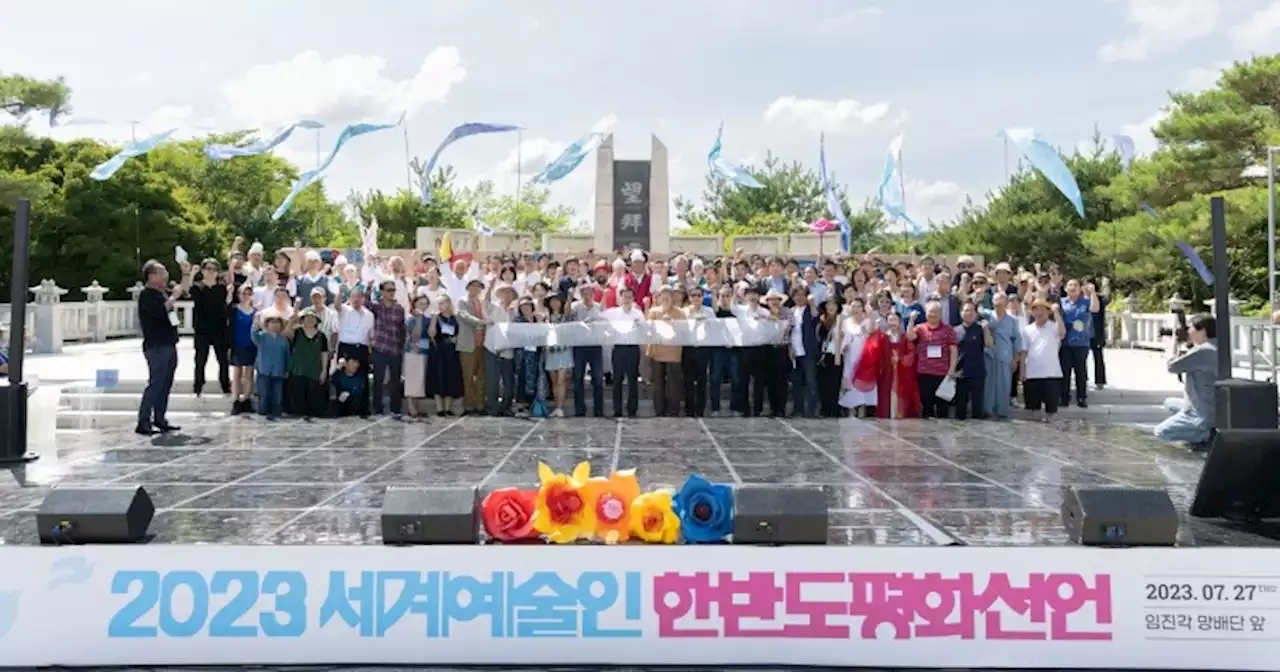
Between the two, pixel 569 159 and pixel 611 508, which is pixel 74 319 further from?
pixel 611 508

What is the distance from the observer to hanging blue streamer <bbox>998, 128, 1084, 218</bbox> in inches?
549

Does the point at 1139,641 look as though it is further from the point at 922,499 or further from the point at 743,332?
the point at 743,332

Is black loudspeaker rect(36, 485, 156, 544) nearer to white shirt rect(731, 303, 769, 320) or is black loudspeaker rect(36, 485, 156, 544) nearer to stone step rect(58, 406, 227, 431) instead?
stone step rect(58, 406, 227, 431)

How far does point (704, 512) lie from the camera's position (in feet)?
14.2

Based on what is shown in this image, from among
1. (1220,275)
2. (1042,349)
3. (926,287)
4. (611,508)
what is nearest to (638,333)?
(926,287)

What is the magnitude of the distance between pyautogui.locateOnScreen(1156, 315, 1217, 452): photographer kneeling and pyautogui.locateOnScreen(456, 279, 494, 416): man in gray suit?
618 cm

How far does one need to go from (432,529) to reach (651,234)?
81.8ft

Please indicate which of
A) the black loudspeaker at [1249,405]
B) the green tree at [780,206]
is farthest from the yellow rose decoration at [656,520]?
the green tree at [780,206]

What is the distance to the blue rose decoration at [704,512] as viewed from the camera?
4293 millimetres

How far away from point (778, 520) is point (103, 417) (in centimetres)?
911

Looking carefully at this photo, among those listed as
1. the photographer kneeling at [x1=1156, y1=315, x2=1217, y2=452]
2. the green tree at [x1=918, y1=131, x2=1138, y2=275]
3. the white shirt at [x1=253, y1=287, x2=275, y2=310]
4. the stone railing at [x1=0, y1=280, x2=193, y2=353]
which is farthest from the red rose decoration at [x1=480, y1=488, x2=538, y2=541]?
the green tree at [x1=918, y1=131, x2=1138, y2=275]

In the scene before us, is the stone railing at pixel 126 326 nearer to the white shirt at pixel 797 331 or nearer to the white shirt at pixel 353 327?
the white shirt at pixel 797 331

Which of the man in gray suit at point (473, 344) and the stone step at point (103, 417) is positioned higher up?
the man in gray suit at point (473, 344)

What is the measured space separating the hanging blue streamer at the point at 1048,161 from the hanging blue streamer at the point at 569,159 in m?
9.44
